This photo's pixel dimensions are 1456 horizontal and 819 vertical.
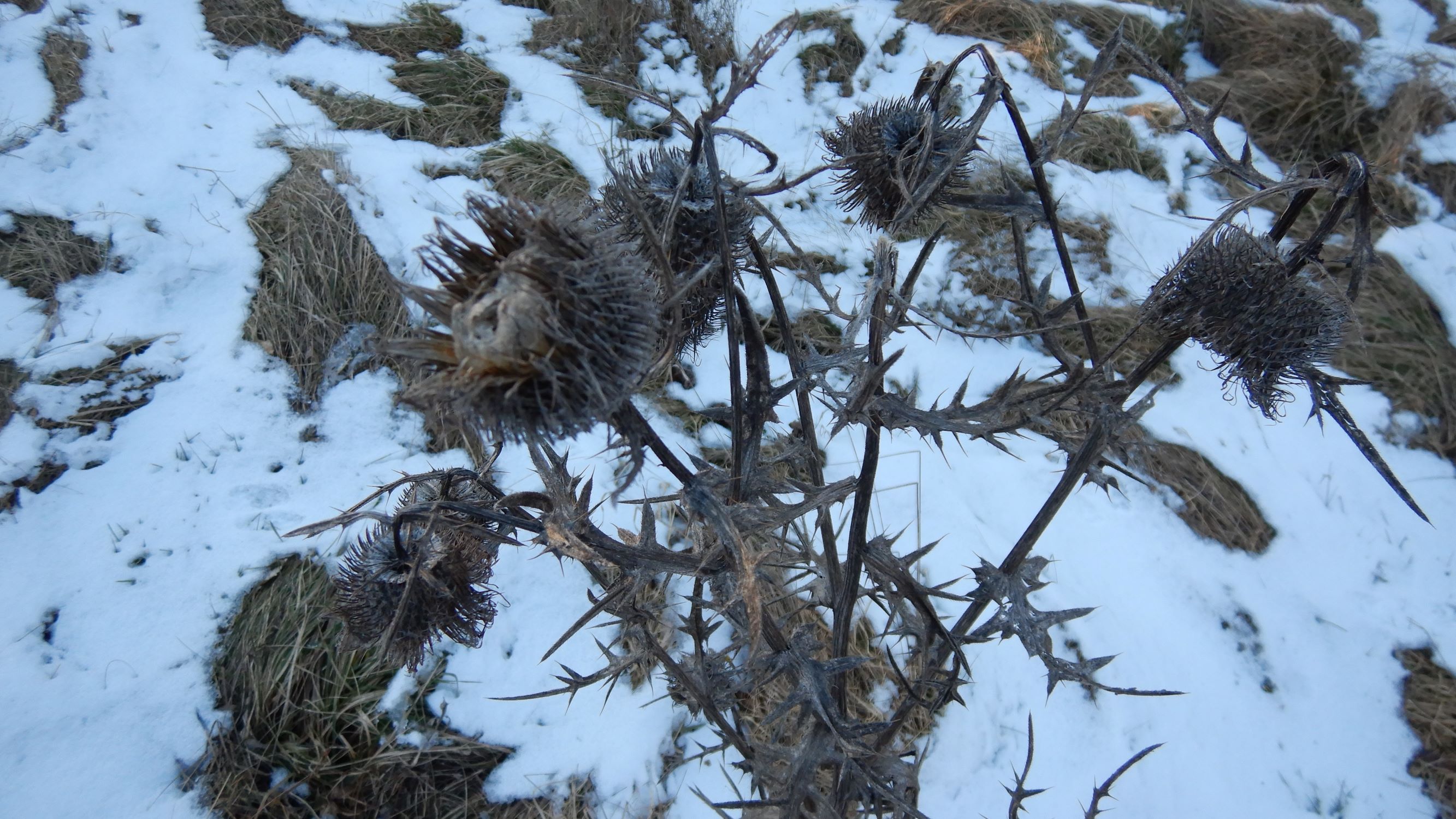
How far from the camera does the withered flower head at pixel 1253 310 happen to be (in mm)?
1323

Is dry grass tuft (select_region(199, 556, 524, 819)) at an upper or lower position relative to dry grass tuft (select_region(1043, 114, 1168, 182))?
lower

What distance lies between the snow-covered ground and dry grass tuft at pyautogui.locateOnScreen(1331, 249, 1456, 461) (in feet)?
0.42

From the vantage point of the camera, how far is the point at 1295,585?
3.08 metres

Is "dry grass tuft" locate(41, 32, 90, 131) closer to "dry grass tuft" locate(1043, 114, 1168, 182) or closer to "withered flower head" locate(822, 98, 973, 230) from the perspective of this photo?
"withered flower head" locate(822, 98, 973, 230)

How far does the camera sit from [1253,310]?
4.40 feet

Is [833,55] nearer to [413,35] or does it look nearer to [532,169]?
[532,169]

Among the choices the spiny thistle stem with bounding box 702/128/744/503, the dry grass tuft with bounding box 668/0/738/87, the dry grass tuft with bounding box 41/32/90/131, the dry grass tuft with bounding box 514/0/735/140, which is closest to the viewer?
the spiny thistle stem with bounding box 702/128/744/503

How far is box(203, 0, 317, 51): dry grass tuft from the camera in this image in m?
4.07

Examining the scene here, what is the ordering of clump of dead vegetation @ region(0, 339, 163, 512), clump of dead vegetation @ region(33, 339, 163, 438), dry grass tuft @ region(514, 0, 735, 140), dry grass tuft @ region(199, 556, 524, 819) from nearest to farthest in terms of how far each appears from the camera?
dry grass tuft @ region(199, 556, 524, 819), clump of dead vegetation @ region(0, 339, 163, 512), clump of dead vegetation @ region(33, 339, 163, 438), dry grass tuft @ region(514, 0, 735, 140)

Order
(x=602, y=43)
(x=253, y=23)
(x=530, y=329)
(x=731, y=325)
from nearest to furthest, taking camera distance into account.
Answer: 1. (x=530, y=329)
2. (x=731, y=325)
3. (x=253, y=23)
4. (x=602, y=43)

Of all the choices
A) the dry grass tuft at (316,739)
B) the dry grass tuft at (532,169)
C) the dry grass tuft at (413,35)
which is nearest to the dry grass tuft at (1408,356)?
the dry grass tuft at (532,169)

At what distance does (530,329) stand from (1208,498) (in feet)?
10.9

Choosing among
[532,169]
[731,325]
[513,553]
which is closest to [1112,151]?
[532,169]

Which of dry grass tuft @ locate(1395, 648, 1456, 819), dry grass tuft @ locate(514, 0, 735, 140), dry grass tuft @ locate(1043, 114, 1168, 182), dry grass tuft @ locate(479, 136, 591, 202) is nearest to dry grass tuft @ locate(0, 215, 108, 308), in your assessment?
dry grass tuft @ locate(479, 136, 591, 202)
